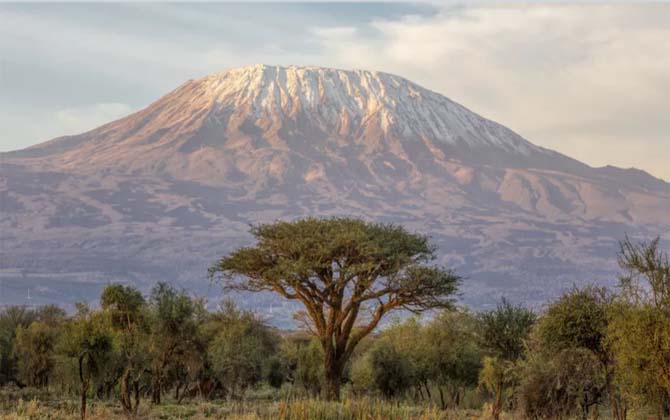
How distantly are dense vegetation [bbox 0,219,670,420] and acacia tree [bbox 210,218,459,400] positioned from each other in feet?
0.30

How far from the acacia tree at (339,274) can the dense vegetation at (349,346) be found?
92mm

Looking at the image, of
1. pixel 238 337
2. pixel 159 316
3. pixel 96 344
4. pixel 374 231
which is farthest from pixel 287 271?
pixel 238 337

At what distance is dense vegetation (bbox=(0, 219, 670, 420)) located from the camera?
2866 cm

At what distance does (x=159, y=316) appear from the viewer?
151 feet

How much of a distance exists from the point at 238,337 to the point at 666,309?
34623mm

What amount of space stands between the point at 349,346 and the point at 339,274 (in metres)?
3.51

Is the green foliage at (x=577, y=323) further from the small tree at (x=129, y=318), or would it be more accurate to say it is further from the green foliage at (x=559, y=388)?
the small tree at (x=129, y=318)

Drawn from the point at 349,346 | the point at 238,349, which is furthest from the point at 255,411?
the point at 238,349

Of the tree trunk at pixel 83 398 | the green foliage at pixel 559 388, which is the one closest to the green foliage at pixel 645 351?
the green foliage at pixel 559 388

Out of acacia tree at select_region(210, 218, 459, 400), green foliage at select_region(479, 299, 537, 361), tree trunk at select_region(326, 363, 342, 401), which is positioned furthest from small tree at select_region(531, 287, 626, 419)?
tree trunk at select_region(326, 363, 342, 401)

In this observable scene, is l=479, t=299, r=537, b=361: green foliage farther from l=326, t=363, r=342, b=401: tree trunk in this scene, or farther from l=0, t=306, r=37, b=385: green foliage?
l=0, t=306, r=37, b=385: green foliage

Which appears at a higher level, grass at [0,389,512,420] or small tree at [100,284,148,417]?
small tree at [100,284,148,417]

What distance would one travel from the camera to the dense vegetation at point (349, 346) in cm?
2866

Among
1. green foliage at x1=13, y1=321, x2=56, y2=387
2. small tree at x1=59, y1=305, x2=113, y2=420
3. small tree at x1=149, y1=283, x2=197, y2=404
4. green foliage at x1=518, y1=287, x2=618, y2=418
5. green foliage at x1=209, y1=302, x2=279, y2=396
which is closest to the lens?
small tree at x1=59, y1=305, x2=113, y2=420
